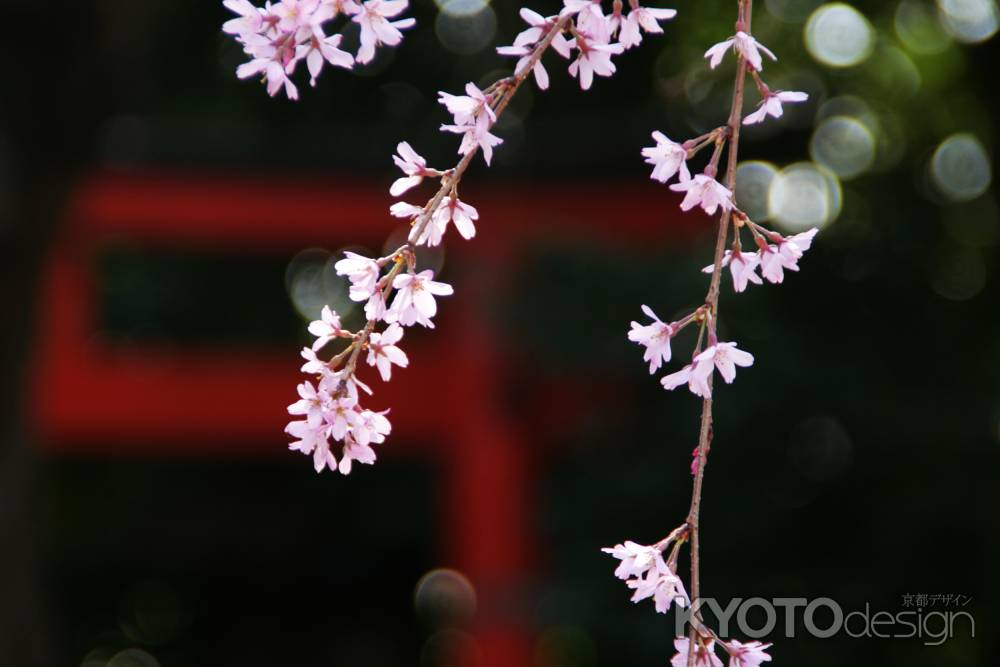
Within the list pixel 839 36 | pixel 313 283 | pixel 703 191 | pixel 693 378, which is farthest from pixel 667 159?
pixel 313 283

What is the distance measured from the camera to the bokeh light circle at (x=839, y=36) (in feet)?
11.2

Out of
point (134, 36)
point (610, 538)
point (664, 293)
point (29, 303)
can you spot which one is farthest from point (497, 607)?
point (134, 36)

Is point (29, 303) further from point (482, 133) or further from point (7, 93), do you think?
point (482, 133)

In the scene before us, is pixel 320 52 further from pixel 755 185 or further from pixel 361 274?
pixel 755 185

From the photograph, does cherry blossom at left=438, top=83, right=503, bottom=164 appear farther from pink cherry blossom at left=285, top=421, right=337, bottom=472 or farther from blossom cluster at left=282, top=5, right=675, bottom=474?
pink cherry blossom at left=285, top=421, right=337, bottom=472

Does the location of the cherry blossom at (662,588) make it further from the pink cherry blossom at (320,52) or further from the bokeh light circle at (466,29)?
the bokeh light circle at (466,29)

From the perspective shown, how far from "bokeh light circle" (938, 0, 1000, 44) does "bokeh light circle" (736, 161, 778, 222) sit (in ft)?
2.01

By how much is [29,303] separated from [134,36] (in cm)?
77

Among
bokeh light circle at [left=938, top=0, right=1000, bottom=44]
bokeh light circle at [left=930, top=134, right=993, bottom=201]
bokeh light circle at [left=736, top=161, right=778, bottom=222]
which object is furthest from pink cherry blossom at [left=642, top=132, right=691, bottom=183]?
bokeh light circle at [left=930, top=134, right=993, bottom=201]

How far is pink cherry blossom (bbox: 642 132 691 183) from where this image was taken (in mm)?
701

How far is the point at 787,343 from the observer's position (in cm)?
280

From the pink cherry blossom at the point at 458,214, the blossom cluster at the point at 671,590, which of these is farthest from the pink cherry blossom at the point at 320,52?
the blossom cluster at the point at 671,590

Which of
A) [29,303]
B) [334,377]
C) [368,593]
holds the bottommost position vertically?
[368,593]

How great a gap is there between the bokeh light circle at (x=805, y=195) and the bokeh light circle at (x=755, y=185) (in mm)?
19
